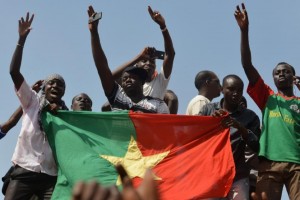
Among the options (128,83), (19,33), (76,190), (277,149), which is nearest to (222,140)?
(277,149)

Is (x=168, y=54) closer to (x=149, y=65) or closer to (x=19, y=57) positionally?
(x=149, y=65)

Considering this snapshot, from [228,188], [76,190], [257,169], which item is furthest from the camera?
[257,169]

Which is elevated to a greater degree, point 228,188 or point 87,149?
point 87,149

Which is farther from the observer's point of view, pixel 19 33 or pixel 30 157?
pixel 19 33

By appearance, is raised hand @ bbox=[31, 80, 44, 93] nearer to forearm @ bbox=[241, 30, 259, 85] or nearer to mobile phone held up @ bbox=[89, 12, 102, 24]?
mobile phone held up @ bbox=[89, 12, 102, 24]

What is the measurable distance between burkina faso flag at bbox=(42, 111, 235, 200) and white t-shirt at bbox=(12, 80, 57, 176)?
0.28 feet

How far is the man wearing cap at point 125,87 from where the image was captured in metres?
6.14

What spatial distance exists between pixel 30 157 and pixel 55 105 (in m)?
0.62

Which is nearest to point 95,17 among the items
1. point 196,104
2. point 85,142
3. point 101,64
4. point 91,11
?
point 91,11

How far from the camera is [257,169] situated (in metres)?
6.19

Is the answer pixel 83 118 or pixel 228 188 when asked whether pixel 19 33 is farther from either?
pixel 228 188

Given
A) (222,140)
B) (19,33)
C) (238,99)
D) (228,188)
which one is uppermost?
(19,33)

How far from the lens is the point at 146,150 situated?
613 cm

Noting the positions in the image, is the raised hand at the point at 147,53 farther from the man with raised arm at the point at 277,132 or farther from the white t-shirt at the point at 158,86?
the man with raised arm at the point at 277,132
